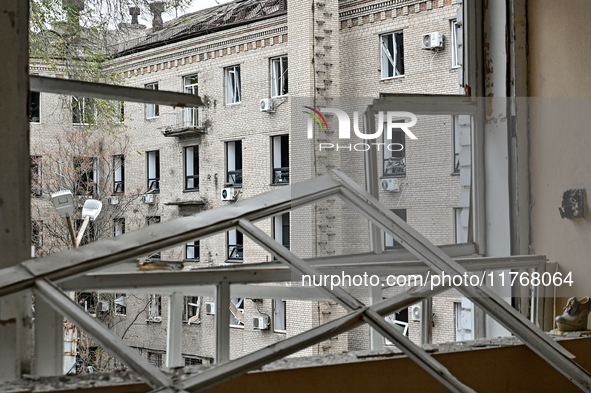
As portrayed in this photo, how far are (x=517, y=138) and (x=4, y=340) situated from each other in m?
2.02

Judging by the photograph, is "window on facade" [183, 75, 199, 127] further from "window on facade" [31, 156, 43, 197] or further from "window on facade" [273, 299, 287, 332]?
"window on facade" [273, 299, 287, 332]

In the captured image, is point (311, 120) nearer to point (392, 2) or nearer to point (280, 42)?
point (392, 2)

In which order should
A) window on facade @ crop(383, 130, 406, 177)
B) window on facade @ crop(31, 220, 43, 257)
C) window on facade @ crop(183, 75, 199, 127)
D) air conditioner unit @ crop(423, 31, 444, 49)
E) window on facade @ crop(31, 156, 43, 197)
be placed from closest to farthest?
1. window on facade @ crop(383, 130, 406, 177)
2. air conditioner unit @ crop(423, 31, 444, 49)
3. window on facade @ crop(31, 220, 43, 257)
4. window on facade @ crop(31, 156, 43, 197)
5. window on facade @ crop(183, 75, 199, 127)

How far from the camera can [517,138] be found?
252 cm

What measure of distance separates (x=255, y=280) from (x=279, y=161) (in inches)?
476

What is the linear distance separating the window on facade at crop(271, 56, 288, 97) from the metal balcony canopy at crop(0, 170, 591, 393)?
1195 cm

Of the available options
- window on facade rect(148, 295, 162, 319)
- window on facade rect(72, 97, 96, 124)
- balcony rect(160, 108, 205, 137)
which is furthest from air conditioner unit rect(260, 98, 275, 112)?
window on facade rect(148, 295, 162, 319)

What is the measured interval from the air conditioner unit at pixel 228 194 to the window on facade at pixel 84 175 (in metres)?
3.17

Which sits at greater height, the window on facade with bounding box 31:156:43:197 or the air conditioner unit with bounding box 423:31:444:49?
the air conditioner unit with bounding box 423:31:444:49

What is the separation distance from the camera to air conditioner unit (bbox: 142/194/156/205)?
1561cm

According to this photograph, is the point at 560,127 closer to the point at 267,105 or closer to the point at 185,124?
the point at 267,105

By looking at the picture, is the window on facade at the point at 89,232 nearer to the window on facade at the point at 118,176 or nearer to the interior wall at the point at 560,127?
the window on facade at the point at 118,176

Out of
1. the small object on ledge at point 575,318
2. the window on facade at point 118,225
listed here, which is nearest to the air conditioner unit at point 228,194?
the window on facade at point 118,225

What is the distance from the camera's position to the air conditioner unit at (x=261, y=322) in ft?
46.2
